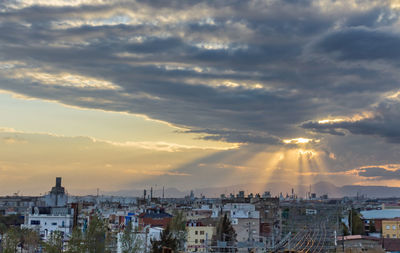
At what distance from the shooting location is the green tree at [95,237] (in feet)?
239

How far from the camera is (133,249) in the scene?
73750 millimetres

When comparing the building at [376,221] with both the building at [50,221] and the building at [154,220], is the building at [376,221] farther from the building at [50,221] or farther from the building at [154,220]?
the building at [50,221]

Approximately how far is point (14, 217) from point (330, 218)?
285ft

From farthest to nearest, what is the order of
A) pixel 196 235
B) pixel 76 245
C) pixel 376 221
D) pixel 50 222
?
1. pixel 376 221
2. pixel 50 222
3. pixel 196 235
4. pixel 76 245

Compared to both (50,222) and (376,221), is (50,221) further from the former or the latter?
(376,221)

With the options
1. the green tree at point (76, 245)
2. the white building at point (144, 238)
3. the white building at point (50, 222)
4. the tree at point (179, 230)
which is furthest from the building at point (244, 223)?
the green tree at point (76, 245)

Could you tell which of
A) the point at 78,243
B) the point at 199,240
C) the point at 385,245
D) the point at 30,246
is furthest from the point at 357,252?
the point at 30,246

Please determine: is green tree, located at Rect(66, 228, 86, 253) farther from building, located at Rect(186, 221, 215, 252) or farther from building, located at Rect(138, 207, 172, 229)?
building, located at Rect(138, 207, 172, 229)

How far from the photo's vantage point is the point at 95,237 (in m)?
75.1

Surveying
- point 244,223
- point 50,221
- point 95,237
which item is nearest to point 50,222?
point 50,221

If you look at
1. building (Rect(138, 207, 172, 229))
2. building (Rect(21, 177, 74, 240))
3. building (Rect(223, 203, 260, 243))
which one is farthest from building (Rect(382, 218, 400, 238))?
building (Rect(21, 177, 74, 240))

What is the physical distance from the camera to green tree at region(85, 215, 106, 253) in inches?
2863

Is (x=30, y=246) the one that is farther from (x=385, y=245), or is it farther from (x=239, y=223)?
(x=385, y=245)

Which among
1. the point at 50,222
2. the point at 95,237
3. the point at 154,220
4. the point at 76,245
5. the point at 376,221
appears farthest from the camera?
the point at 376,221
